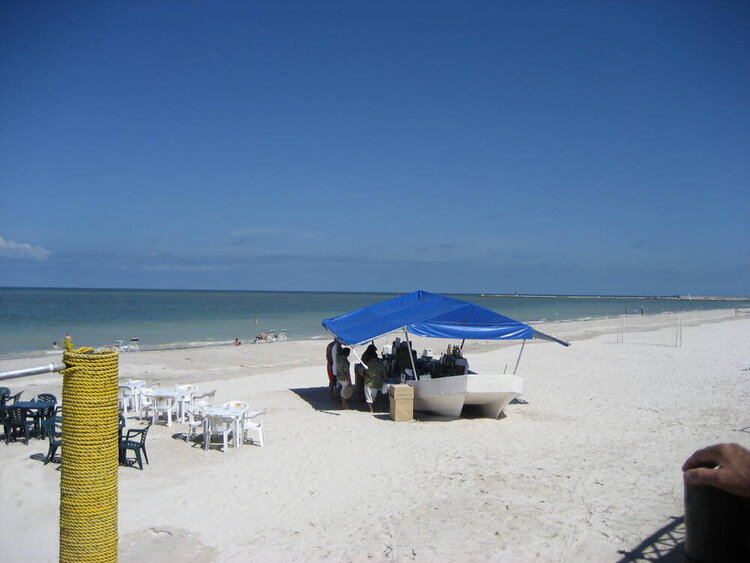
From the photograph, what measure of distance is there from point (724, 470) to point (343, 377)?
9.59 metres

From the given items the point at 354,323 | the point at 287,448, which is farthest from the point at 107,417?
the point at 354,323

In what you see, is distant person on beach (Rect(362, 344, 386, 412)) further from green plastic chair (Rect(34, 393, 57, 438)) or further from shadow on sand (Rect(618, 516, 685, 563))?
shadow on sand (Rect(618, 516, 685, 563))

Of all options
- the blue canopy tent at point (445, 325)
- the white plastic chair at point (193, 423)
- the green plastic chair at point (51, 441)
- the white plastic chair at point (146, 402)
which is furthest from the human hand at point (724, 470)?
the white plastic chair at point (146, 402)

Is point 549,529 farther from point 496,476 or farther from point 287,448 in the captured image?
point 287,448

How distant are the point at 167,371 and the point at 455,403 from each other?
1026 centimetres

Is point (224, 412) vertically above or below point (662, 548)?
above

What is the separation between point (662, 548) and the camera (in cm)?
488

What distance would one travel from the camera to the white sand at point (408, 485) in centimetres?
501

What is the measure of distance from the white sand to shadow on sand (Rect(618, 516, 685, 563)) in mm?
70

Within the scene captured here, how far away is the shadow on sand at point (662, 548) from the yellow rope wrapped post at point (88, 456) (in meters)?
4.02

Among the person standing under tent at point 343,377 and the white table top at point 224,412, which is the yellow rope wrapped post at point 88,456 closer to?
the white table top at point 224,412

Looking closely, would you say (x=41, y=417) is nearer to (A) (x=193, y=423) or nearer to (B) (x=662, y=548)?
(A) (x=193, y=423)

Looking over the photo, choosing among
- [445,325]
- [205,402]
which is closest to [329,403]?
[205,402]

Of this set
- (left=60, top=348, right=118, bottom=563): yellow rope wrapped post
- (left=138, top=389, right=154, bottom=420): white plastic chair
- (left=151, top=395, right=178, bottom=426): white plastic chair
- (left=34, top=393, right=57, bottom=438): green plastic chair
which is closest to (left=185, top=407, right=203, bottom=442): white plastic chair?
(left=151, top=395, right=178, bottom=426): white plastic chair
